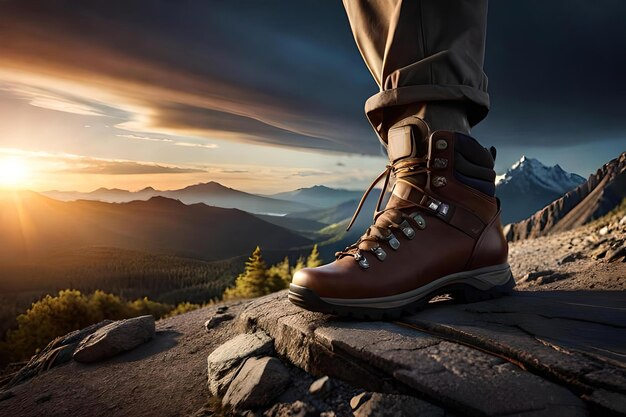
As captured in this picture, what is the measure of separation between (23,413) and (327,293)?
5.82ft

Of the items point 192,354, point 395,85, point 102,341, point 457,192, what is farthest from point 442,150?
point 102,341

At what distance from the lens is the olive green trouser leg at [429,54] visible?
1.86 metres

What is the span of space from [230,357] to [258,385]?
0.42 m

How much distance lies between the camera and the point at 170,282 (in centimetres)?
3275

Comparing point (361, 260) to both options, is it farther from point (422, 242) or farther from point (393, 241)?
point (422, 242)

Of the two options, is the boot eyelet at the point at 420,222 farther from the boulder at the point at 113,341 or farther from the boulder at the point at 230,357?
the boulder at the point at 113,341

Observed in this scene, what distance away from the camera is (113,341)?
8.57 ft

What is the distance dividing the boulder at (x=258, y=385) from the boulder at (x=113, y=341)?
53.4 inches

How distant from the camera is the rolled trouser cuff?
185 cm

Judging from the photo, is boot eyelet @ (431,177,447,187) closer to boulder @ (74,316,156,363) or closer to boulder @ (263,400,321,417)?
boulder @ (263,400,321,417)

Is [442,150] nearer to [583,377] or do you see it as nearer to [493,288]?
[493,288]

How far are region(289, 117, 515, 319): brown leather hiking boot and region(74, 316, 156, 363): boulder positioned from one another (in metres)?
1.60

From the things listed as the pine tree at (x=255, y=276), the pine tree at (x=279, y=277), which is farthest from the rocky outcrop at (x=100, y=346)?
the pine tree at (x=279, y=277)

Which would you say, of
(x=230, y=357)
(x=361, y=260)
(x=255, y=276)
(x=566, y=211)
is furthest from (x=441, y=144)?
(x=566, y=211)
